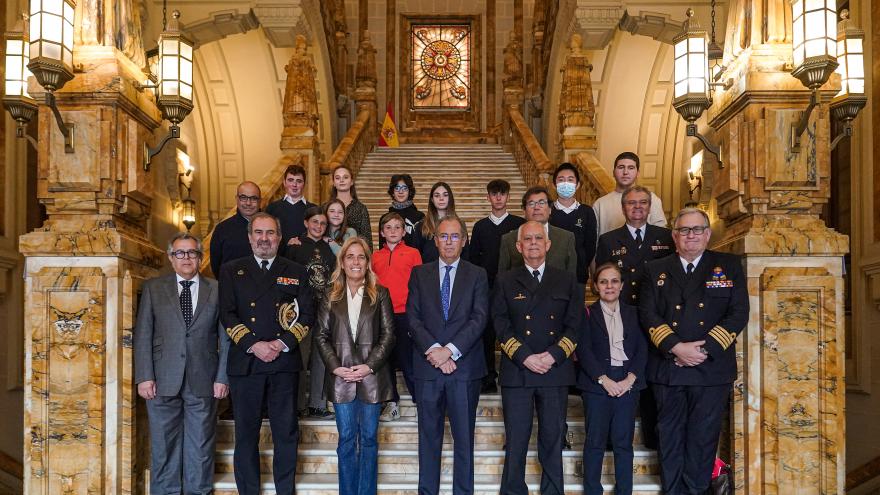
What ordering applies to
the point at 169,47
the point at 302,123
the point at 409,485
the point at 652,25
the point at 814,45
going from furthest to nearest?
the point at 652,25 < the point at 302,123 < the point at 169,47 < the point at 409,485 < the point at 814,45

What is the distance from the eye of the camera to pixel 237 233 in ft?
20.3

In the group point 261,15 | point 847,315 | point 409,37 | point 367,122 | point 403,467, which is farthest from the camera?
point 409,37

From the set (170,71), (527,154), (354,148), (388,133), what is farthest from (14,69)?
(388,133)

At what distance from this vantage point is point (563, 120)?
10.2 metres

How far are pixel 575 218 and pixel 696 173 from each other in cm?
779

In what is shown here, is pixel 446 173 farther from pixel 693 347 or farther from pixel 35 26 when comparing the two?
pixel 35 26

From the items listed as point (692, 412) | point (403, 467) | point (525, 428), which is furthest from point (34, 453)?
point (692, 412)

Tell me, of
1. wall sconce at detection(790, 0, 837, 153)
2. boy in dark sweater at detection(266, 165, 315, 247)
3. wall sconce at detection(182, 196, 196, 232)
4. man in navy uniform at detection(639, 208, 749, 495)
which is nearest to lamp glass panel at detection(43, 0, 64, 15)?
boy in dark sweater at detection(266, 165, 315, 247)

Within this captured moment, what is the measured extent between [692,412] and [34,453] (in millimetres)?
3920

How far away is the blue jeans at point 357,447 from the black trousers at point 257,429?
12.8 inches

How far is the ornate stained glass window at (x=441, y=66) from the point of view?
19.0m

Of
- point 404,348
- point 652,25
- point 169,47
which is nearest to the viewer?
point 404,348

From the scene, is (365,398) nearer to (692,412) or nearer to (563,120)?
(692,412)

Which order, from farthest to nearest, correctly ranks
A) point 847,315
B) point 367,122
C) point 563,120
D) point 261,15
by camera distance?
point 367,122 → point 261,15 → point 563,120 → point 847,315
